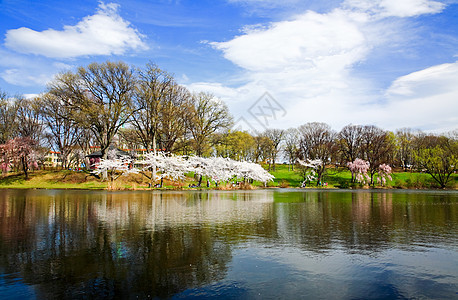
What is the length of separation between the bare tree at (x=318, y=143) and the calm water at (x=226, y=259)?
188 feet

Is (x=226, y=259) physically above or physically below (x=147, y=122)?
below

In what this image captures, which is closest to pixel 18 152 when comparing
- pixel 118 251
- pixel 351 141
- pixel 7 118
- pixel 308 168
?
pixel 7 118

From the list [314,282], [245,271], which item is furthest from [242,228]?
[314,282]

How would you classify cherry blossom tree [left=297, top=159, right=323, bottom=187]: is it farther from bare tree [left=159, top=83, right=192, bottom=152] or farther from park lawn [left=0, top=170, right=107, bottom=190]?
park lawn [left=0, top=170, right=107, bottom=190]

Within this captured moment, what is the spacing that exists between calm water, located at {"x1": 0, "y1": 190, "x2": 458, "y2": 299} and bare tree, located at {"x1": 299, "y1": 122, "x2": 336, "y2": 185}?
188 ft

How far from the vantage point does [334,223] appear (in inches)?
729

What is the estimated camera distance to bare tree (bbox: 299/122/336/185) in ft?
246

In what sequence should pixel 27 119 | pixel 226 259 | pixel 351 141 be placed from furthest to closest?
pixel 351 141
pixel 27 119
pixel 226 259

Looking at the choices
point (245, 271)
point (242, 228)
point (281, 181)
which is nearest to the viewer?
point (245, 271)

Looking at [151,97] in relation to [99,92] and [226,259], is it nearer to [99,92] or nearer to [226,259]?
[99,92]

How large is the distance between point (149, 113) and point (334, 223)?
136 feet

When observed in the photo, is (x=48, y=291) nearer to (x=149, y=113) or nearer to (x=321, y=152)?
(x=149, y=113)

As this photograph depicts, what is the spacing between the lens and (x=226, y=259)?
1091 centimetres

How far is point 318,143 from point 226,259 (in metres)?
→ 69.0
